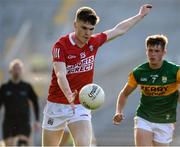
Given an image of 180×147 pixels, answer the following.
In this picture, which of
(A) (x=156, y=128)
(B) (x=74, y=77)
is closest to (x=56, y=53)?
(B) (x=74, y=77)

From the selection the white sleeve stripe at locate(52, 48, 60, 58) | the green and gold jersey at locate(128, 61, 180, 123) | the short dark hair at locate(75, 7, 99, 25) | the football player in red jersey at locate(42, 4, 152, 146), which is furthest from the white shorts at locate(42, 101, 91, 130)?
the short dark hair at locate(75, 7, 99, 25)

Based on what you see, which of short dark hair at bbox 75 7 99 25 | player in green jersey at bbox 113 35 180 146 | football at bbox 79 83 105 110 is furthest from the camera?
player in green jersey at bbox 113 35 180 146

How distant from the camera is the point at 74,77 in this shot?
9023 millimetres

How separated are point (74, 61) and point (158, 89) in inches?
47.0

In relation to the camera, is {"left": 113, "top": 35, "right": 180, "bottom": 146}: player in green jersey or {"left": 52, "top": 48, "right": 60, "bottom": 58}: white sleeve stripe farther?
{"left": 113, "top": 35, "right": 180, "bottom": 146}: player in green jersey

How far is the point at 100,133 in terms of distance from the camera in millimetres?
23656

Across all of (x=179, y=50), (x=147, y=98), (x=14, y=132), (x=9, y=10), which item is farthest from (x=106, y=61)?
(x=147, y=98)

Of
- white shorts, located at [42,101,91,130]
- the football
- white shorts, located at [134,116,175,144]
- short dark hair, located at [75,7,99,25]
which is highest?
short dark hair, located at [75,7,99,25]

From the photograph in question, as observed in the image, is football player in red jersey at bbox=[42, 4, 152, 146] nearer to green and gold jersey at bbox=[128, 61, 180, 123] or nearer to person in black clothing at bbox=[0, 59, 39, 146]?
green and gold jersey at bbox=[128, 61, 180, 123]

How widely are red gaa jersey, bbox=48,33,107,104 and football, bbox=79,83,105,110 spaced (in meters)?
0.56

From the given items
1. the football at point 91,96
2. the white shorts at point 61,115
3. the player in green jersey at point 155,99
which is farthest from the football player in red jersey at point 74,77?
the player in green jersey at point 155,99

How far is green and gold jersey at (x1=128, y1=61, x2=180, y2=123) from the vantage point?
9.40 metres

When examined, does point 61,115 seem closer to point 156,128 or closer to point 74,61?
point 74,61

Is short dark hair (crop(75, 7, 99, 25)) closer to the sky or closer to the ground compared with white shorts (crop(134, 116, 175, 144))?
closer to the sky
